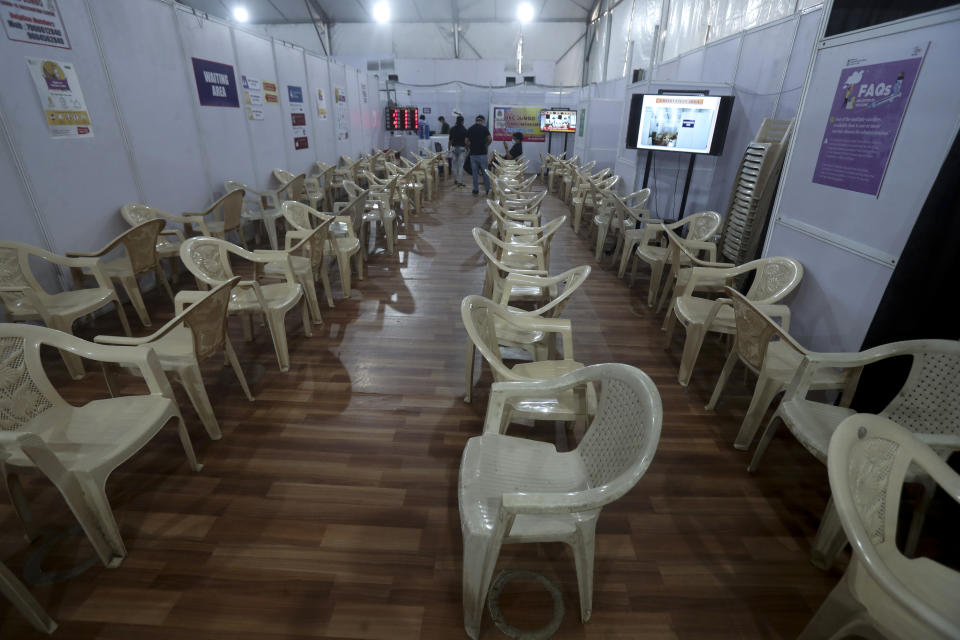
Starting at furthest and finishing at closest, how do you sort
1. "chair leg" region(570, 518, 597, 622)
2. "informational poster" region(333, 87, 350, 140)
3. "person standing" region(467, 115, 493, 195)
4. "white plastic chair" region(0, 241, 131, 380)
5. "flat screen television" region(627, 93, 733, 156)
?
"informational poster" region(333, 87, 350, 140) → "person standing" region(467, 115, 493, 195) → "flat screen television" region(627, 93, 733, 156) → "white plastic chair" region(0, 241, 131, 380) → "chair leg" region(570, 518, 597, 622)

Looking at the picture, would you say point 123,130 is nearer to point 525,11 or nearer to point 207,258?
point 207,258

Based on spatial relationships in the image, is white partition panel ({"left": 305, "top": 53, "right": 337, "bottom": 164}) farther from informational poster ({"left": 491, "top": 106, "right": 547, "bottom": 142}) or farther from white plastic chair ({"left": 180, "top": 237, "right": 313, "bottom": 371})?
white plastic chair ({"left": 180, "top": 237, "right": 313, "bottom": 371})

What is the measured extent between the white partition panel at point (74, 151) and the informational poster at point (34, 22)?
0.17 ft

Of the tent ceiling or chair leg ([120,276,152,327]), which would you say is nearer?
chair leg ([120,276,152,327])

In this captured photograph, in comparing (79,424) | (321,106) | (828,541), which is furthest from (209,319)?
(321,106)

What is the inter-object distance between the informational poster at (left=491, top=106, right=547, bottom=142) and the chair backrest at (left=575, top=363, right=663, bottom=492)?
12.4 meters

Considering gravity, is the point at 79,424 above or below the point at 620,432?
below

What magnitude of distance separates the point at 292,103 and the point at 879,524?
27.6ft

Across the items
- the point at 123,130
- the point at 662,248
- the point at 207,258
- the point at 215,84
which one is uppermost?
the point at 215,84

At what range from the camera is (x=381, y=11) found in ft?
48.3

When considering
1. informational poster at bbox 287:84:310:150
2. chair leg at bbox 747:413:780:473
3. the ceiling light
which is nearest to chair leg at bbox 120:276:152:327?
chair leg at bbox 747:413:780:473

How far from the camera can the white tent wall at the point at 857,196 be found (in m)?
1.99

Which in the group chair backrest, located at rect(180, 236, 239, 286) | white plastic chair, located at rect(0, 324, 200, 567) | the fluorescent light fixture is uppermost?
the fluorescent light fixture

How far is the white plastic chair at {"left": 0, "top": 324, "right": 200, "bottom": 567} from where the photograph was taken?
5.17ft
